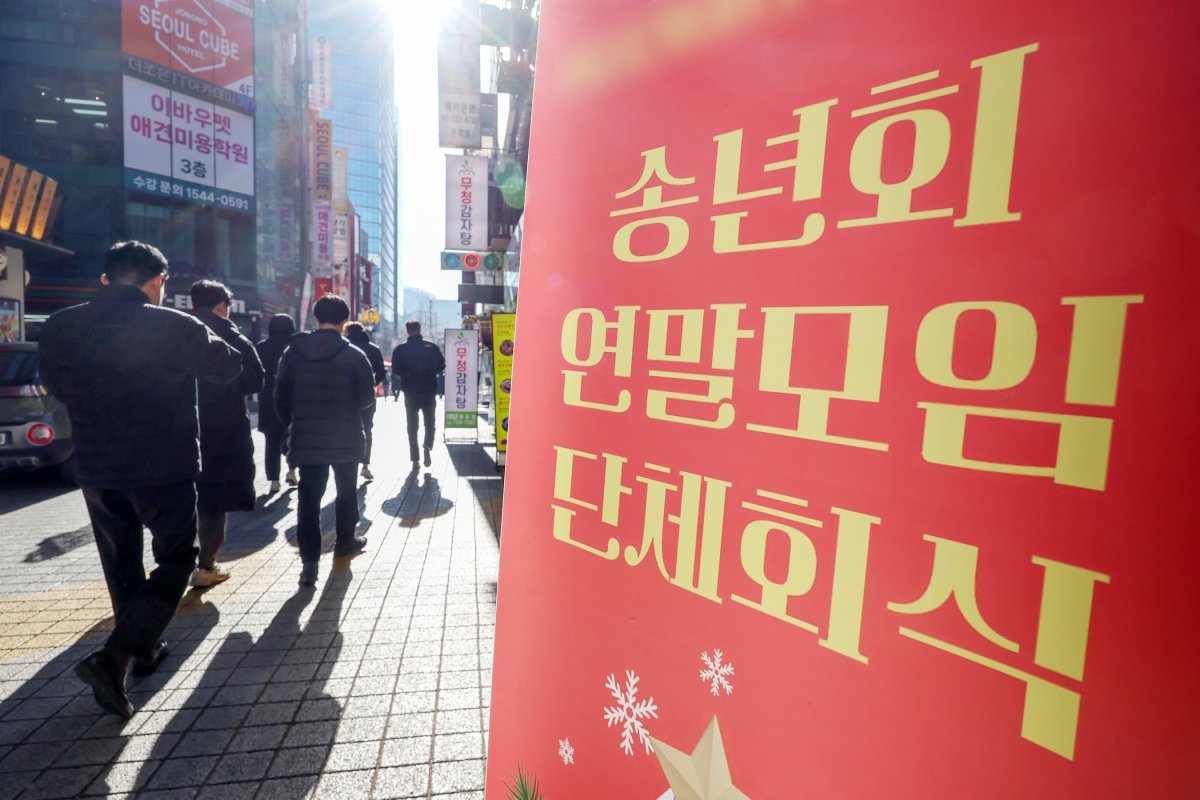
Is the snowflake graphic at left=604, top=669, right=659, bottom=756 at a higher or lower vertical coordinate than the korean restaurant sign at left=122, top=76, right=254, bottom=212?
lower

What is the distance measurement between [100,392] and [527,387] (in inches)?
95.0

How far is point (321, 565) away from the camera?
4871 mm

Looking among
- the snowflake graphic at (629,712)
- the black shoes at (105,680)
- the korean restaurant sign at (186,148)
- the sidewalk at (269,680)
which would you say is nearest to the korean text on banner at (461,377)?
the sidewalk at (269,680)

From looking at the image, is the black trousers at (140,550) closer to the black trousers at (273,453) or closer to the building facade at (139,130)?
the black trousers at (273,453)

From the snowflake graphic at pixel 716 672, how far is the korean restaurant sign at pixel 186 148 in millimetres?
30617

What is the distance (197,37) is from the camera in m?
25.4

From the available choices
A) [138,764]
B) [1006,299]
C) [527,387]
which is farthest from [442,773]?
[1006,299]

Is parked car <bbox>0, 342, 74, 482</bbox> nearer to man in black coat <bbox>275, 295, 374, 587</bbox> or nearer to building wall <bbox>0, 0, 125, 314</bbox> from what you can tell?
man in black coat <bbox>275, 295, 374, 587</bbox>

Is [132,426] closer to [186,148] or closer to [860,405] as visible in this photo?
[860,405]

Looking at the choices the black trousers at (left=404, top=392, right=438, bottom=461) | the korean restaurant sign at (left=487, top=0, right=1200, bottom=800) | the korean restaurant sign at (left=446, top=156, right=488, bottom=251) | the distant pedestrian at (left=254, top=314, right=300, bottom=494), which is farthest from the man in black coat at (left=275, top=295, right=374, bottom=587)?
the korean restaurant sign at (left=446, top=156, right=488, bottom=251)

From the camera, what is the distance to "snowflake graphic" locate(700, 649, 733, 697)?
3.60 feet

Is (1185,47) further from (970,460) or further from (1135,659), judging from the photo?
(1135,659)

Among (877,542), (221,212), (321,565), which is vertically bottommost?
(321,565)

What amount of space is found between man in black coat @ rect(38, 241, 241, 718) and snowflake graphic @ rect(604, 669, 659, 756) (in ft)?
8.37
